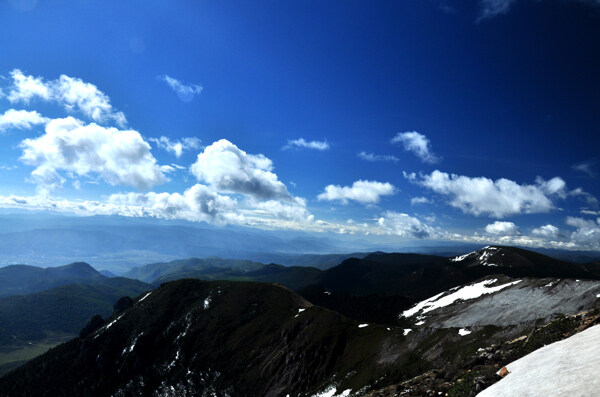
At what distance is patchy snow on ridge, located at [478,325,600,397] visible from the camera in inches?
395

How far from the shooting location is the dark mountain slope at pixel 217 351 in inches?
3204

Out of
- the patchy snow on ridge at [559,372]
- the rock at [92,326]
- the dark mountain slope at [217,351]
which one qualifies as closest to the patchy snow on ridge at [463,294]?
the dark mountain slope at [217,351]

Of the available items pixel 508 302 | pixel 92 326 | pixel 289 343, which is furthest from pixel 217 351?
pixel 508 302

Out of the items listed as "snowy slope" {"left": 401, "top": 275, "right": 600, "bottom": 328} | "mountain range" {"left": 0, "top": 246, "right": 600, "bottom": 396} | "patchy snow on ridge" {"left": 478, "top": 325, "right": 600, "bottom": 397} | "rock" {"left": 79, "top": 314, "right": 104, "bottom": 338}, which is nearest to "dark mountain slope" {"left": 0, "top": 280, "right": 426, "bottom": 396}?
"mountain range" {"left": 0, "top": 246, "right": 600, "bottom": 396}

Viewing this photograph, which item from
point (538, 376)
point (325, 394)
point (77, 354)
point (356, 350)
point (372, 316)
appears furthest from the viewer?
point (372, 316)

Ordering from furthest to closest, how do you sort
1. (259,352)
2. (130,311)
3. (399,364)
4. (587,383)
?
1. (130,311)
2. (259,352)
3. (399,364)
4. (587,383)

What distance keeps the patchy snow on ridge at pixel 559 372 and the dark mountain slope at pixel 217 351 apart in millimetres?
53590

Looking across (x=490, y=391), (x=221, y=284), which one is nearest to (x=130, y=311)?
(x=221, y=284)

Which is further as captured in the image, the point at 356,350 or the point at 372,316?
the point at 372,316

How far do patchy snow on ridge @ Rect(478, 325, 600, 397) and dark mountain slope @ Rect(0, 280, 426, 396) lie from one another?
53590 millimetres

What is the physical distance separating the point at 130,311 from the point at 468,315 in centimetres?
16393

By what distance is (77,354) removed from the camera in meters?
138

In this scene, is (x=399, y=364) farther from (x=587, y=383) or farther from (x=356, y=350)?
(x=587, y=383)

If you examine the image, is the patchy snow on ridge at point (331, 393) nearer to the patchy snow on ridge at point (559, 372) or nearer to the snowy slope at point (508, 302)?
the snowy slope at point (508, 302)
